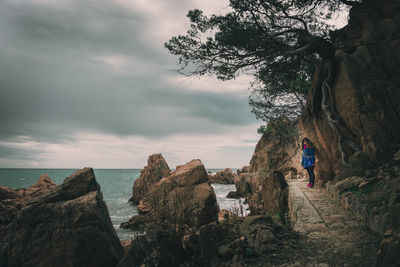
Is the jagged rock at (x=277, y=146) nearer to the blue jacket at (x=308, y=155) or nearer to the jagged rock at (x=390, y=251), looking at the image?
the blue jacket at (x=308, y=155)

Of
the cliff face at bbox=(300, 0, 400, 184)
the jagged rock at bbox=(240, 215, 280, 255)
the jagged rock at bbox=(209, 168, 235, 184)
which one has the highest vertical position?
the cliff face at bbox=(300, 0, 400, 184)

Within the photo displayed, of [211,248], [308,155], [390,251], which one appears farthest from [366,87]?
[211,248]

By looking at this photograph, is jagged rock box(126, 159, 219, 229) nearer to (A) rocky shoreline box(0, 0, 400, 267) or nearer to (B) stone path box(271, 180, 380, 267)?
(A) rocky shoreline box(0, 0, 400, 267)

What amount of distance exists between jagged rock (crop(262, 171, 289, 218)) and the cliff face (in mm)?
2540

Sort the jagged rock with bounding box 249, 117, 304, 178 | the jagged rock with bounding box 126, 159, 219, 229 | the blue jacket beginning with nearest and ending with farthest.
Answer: the blue jacket → the jagged rock with bounding box 126, 159, 219, 229 → the jagged rock with bounding box 249, 117, 304, 178

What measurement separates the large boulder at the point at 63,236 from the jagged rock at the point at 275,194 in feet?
18.2

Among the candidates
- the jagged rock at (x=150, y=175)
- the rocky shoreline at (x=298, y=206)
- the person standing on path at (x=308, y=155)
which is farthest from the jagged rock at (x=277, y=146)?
the rocky shoreline at (x=298, y=206)

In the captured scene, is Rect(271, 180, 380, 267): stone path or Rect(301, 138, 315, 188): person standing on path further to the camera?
Rect(301, 138, 315, 188): person standing on path

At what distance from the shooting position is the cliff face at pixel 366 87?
634cm

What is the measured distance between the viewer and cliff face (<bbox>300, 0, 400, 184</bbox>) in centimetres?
634

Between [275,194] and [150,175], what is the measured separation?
2980cm

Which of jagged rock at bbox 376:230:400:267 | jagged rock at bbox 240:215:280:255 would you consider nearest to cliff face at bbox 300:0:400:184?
A: jagged rock at bbox 240:215:280:255

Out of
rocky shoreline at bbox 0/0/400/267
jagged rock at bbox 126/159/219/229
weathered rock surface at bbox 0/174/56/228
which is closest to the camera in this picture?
rocky shoreline at bbox 0/0/400/267

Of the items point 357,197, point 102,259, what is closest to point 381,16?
point 357,197
